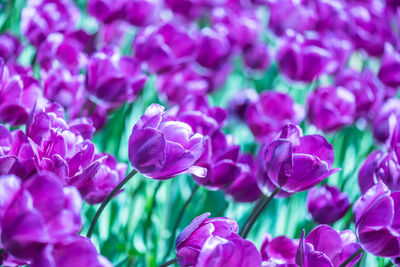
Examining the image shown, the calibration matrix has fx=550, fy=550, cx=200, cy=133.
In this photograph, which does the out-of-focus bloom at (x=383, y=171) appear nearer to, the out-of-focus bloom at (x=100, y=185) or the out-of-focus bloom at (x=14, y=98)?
the out-of-focus bloom at (x=100, y=185)

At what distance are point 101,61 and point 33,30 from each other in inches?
7.6

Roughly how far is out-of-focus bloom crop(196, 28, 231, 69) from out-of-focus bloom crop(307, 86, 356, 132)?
215 millimetres

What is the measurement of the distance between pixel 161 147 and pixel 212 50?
664mm

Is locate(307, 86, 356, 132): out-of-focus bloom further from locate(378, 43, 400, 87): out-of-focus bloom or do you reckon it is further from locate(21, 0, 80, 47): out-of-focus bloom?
locate(21, 0, 80, 47): out-of-focus bloom

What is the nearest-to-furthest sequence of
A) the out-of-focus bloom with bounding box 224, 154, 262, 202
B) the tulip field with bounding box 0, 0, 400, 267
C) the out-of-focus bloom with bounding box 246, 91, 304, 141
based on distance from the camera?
the tulip field with bounding box 0, 0, 400, 267
the out-of-focus bloom with bounding box 224, 154, 262, 202
the out-of-focus bloom with bounding box 246, 91, 304, 141

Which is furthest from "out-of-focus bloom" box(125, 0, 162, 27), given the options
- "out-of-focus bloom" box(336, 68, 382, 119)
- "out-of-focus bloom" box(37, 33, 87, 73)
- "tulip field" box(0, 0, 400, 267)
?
"out-of-focus bloom" box(336, 68, 382, 119)

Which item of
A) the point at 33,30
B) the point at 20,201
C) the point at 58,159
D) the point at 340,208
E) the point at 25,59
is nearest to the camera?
the point at 20,201

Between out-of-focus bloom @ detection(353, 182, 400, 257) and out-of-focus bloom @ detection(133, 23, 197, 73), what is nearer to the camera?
out-of-focus bloom @ detection(353, 182, 400, 257)

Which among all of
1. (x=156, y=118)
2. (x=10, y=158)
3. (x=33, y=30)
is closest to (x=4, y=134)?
(x=10, y=158)

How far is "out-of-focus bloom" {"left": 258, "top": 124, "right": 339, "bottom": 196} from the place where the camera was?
669 millimetres

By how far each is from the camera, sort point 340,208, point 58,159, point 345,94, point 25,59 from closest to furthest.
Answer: point 58,159 < point 340,208 < point 345,94 < point 25,59

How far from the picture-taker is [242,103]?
3.74ft

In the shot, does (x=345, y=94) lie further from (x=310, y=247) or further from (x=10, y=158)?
(x=10, y=158)

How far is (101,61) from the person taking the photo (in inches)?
35.0
